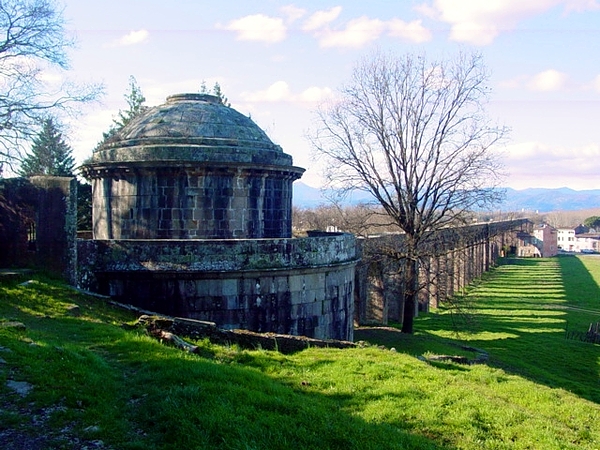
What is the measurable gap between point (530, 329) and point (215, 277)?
69.8ft

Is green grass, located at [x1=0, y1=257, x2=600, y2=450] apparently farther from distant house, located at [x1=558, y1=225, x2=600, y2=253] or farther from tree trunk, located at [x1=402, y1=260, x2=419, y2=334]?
distant house, located at [x1=558, y1=225, x2=600, y2=253]

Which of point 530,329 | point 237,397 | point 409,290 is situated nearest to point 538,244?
A: point 530,329

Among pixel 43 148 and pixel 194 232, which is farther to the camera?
pixel 43 148

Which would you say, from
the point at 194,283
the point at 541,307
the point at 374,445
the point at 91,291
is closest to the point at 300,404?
the point at 374,445

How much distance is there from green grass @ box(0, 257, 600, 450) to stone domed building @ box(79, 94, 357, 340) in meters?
1.52

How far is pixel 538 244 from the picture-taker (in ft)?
287

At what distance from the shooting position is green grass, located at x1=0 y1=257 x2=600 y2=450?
5203 millimetres

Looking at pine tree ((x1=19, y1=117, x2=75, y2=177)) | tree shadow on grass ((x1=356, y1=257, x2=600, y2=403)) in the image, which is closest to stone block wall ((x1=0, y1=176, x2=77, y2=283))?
pine tree ((x1=19, y1=117, x2=75, y2=177))

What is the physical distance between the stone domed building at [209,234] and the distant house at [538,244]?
3154 inches

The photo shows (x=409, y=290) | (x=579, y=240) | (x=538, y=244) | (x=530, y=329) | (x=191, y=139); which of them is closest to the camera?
(x=191, y=139)

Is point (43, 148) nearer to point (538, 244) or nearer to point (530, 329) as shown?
point (530, 329)

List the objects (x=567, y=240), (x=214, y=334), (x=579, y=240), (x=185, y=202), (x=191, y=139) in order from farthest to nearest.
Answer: (x=567, y=240) → (x=579, y=240) → (x=191, y=139) → (x=185, y=202) → (x=214, y=334)

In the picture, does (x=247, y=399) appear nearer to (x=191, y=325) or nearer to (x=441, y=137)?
(x=191, y=325)

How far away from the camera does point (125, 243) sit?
11.1 meters
